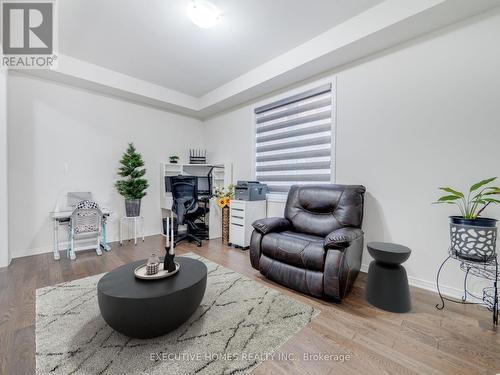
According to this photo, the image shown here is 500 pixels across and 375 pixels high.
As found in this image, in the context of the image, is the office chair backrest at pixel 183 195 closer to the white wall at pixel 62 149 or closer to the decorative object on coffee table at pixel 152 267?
the white wall at pixel 62 149

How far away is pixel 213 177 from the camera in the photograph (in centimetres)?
468

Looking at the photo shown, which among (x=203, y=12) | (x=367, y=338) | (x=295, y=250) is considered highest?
(x=203, y=12)

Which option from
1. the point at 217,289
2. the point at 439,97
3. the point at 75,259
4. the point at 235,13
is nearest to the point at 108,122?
the point at 75,259

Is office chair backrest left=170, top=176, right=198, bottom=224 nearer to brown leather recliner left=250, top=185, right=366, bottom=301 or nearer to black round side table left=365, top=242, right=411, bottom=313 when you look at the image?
brown leather recliner left=250, top=185, right=366, bottom=301

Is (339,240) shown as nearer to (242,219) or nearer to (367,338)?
(367,338)

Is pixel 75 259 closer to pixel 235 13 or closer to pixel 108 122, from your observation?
pixel 108 122

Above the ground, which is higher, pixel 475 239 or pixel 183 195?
pixel 183 195

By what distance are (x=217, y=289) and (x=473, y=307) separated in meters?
2.18

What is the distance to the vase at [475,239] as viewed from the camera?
166cm

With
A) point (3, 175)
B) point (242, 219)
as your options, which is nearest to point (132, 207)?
point (3, 175)

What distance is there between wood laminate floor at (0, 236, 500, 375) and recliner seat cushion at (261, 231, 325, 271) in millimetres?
303

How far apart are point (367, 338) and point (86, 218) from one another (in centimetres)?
342

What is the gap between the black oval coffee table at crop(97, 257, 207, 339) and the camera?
1.29m

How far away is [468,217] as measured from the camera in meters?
1.77
